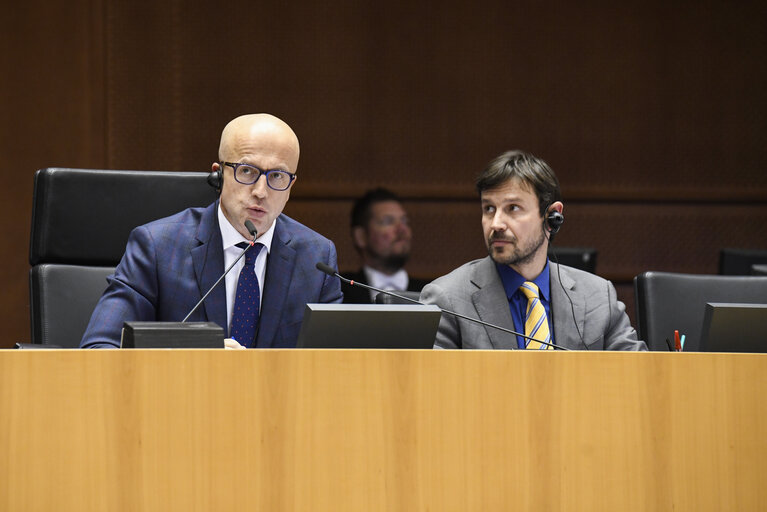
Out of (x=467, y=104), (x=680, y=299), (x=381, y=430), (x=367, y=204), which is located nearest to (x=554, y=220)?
(x=680, y=299)

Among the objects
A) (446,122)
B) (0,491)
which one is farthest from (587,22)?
(0,491)

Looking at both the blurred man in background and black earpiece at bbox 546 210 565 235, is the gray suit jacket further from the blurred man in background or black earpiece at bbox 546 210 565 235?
the blurred man in background

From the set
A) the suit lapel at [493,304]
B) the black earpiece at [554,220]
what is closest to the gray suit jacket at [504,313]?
the suit lapel at [493,304]

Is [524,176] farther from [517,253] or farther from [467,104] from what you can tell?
[467,104]

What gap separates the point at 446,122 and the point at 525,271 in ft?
6.76

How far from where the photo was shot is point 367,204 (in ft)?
12.4

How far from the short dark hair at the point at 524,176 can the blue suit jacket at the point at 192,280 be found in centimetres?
46

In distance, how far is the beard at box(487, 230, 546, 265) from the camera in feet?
7.00

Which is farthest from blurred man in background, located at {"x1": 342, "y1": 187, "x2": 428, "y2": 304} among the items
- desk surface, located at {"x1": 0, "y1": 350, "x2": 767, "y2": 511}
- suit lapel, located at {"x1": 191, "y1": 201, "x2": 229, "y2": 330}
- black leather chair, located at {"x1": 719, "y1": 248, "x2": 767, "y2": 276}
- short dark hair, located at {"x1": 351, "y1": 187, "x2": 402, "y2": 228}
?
desk surface, located at {"x1": 0, "y1": 350, "x2": 767, "y2": 511}

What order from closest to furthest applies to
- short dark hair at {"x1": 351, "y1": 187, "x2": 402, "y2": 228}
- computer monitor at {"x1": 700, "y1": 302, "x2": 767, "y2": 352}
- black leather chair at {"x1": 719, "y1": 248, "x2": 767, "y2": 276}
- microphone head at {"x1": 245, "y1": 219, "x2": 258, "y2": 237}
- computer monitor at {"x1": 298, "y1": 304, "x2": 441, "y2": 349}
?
1. computer monitor at {"x1": 298, "y1": 304, "x2": 441, "y2": 349}
2. computer monitor at {"x1": 700, "y1": 302, "x2": 767, "y2": 352}
3. microphone head at {"x1": 245, "y1": 219, "x2": 258, "y2": 237}
4. black leather chair at {"x1": 719, "y1": 248, "x2": 767, "y2": 276}
5. short dark hair at {"x1": 351, "y1": 187, "x2": 402, "y2": 228}

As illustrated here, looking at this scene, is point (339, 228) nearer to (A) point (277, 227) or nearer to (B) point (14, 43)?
(B) point (14, 43)

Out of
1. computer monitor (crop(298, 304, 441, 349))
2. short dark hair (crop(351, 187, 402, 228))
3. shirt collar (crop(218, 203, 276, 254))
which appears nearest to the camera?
computer monitor (crop(298, 304, 441, 349))

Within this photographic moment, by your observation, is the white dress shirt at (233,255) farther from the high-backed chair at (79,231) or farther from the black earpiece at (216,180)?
the high-backed chair at (79,231)

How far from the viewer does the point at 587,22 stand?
4148 millimetres
